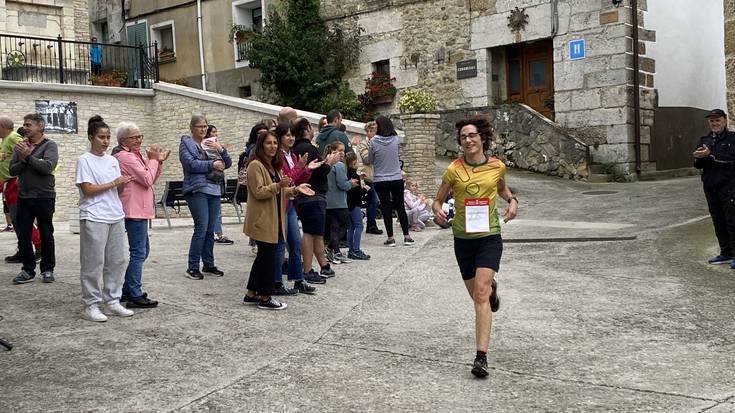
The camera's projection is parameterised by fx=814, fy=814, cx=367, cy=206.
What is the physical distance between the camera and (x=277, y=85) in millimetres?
23078

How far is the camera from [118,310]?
6508 millimetres

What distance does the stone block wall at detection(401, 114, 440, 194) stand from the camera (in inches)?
581

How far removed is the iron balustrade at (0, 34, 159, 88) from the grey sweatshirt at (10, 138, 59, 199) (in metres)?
11.9

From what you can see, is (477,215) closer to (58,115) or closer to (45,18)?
(58,115)

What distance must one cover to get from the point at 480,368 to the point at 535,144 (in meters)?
14.0

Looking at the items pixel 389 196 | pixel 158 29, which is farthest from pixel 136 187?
pixel 158 29

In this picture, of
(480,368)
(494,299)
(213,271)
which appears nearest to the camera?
(480,368)

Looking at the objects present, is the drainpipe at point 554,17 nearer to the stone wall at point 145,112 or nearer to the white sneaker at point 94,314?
the stone wall at point 145,112

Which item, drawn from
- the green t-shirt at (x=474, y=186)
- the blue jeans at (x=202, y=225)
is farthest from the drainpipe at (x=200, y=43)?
the green t-shirt at (x=474, y=186)

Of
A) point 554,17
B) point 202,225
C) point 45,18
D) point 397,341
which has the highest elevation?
point 45,18

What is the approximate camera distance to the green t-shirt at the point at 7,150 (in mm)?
8406

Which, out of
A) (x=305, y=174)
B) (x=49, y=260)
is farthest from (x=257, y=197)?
(x=49, y=260)

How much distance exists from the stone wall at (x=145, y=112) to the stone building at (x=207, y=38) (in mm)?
5841

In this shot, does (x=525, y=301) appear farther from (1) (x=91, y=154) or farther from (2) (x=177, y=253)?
(2) (x=177, y=253)
